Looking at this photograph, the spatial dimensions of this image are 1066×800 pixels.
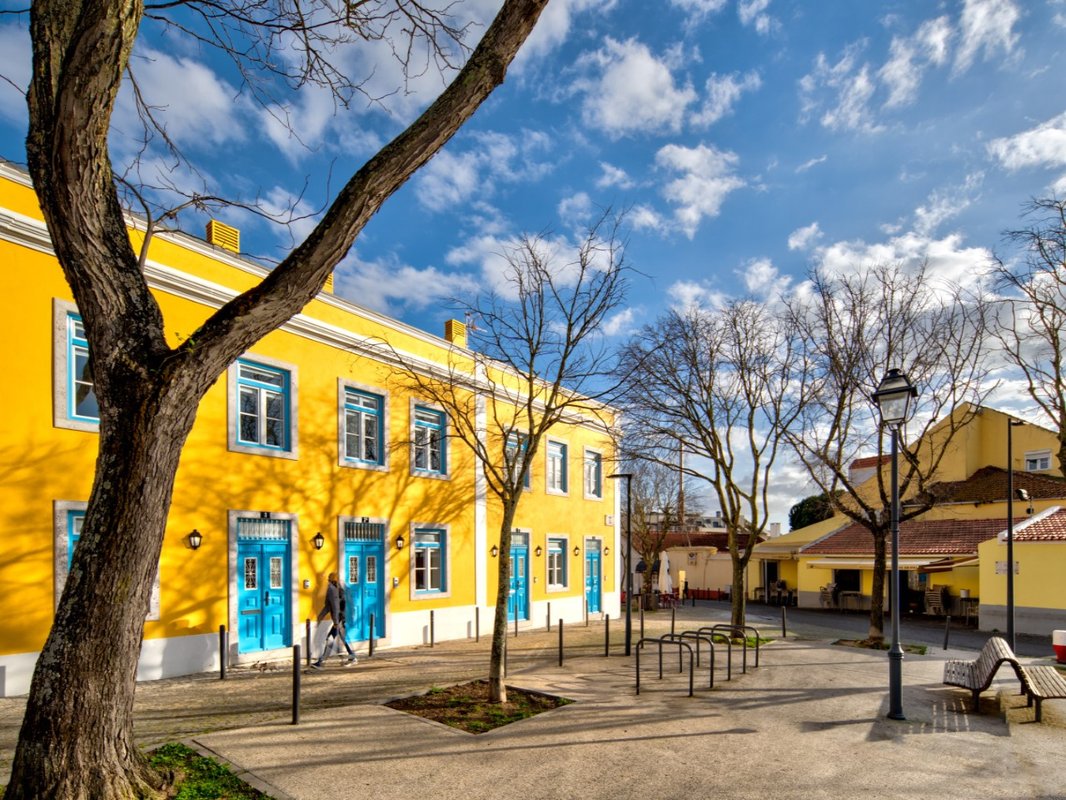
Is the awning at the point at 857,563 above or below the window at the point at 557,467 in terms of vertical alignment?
below

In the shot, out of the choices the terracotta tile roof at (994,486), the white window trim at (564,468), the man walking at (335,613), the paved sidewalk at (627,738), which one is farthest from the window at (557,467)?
the terracotta tile roof at (994,486)

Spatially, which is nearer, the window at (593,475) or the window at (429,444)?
the window at (429,444)

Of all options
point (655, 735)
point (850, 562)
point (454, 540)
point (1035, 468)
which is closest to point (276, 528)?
point (454, 540)

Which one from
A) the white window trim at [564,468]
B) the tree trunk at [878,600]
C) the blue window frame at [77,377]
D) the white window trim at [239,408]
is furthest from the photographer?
the white window trim at [564,468]

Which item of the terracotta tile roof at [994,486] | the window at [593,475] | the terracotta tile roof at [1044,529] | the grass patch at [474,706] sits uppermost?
the window at [593,475]

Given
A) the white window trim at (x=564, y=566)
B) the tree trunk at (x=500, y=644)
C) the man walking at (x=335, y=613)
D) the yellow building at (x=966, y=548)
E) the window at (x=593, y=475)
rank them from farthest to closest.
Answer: the window at (x=593, y=475) → the yellow building at (x=966, y=548) → the white window trim at (x=564, y=566) → the man walking at (x=335, y=613) → the tree trunk at (x=500, y=644)

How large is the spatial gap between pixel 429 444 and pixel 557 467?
6959mm

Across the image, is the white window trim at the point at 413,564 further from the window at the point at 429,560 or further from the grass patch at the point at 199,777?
the grass patch at the point at 199,777

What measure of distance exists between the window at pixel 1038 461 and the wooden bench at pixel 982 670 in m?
25.4

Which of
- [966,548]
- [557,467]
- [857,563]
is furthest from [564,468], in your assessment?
[966,548]

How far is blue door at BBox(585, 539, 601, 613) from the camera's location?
78.6 ft

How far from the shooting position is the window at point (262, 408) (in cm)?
1264

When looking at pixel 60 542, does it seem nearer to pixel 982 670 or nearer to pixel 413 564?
pixel 413 564

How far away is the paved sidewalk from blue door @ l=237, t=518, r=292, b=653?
1.07 metres
